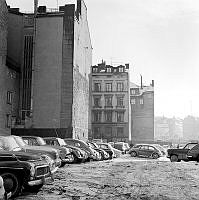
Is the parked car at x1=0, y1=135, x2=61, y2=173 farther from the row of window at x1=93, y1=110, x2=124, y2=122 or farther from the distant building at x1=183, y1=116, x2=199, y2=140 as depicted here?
the distant building at x1=183, y1=116, x2=199, y2=140

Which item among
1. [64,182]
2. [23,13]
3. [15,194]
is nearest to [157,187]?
[64,182]

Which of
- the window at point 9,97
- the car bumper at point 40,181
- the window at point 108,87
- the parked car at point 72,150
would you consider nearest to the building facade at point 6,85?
the window at point 9,97

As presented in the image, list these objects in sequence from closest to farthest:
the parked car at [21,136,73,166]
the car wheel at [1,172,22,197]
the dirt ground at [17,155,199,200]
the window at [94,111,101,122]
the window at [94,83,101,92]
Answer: the car wheel at [1,172,22,197] < the dirt ground at [17,155,199,200] < the parked car at [21,136,73,166] < the window at [94,111,101,122] < the window at [94,83,101,92]

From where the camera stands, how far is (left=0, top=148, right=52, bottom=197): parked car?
9.88m

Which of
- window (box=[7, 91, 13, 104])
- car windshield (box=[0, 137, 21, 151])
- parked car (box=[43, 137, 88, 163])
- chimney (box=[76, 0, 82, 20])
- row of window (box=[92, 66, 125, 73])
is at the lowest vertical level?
parked car (box=[43, 137, 88, 163])

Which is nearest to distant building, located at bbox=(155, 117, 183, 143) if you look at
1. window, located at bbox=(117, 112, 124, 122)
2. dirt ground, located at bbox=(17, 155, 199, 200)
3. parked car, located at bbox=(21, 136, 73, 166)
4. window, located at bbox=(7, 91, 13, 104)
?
window, located at bbox=(117, 112, 124, 122)

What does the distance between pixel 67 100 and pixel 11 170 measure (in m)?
42.3

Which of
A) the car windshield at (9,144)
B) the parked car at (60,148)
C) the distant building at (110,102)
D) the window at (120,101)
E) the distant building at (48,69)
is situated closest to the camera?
the car windshield at (9,144)

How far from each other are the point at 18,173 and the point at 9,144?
10.3ft

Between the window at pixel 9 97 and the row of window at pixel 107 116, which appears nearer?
the window at pixel 9 97

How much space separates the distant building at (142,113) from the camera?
95.9 metres

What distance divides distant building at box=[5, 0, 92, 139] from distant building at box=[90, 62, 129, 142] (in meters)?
27.4

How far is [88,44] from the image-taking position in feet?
223

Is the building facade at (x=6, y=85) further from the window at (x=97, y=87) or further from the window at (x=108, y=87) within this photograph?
the window at (x=108, y=87)
